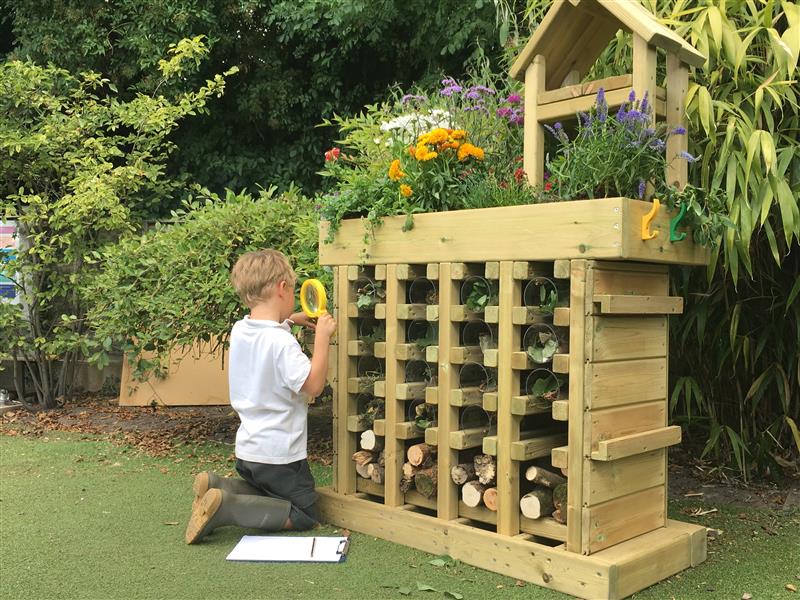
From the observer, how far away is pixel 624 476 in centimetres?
271

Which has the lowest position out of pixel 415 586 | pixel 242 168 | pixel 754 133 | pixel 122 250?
pixel 415 586

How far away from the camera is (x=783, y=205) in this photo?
304 cm

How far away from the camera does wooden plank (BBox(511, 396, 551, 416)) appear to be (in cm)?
272

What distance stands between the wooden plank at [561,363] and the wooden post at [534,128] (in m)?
0.66

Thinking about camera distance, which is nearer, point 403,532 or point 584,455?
point 584,455

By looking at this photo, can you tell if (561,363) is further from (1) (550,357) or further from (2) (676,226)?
(2) (676,226)

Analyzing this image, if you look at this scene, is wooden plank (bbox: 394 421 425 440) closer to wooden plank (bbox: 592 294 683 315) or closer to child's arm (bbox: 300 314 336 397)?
child's arm (bbox: 300 314 336 397)

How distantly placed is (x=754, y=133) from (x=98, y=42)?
261 inches

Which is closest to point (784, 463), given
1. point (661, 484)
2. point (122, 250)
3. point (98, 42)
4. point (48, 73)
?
point (661, 484)

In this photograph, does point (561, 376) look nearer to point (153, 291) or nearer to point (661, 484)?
point (661, 484)

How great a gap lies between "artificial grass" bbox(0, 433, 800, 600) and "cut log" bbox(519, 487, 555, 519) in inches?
9.1

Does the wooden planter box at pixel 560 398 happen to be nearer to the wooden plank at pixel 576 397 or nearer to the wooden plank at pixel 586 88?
the wooden plank at pixel 576 397

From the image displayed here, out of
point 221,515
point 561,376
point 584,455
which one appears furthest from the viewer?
point 221,515

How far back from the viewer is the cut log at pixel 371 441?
3283mm
